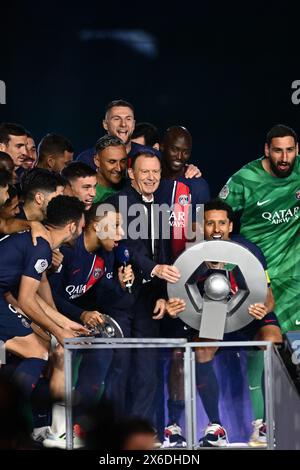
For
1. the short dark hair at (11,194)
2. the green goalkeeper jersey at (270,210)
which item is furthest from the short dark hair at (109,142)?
the short dark hair at (11,194)

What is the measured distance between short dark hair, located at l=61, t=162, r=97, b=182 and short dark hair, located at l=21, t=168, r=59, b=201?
0.27 meters

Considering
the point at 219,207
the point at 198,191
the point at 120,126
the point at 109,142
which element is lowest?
the point at 219,207

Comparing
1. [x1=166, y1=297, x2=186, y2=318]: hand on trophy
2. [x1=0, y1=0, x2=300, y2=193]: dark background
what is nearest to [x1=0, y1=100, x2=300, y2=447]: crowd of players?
[x1=166, y1=297, x2=186, y2=318]: hand on trophy

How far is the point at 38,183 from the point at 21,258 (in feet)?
1.53

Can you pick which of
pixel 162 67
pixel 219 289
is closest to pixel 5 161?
pixel 219 289

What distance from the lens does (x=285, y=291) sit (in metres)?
6.18

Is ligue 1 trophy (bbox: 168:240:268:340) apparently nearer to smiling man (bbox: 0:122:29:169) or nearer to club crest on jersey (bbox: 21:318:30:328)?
club crest on jersey (bbox: 21:318:30:328)

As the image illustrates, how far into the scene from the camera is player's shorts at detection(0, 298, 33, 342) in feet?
16.9

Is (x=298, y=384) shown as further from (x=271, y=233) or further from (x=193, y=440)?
(x=271, y=233)

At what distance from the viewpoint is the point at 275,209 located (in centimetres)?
626

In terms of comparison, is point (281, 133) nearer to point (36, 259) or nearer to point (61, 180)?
point (61, 180)

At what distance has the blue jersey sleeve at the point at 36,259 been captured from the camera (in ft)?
16.8

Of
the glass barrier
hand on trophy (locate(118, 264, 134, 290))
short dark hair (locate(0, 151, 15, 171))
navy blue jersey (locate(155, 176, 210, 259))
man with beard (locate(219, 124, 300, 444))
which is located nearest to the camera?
the glass barrier

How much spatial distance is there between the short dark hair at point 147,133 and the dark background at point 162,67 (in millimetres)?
230
